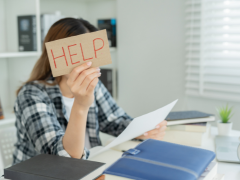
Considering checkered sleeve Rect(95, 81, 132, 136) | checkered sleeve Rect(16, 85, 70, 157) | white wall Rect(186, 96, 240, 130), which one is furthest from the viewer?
white wall Rect(186, 96, 240, 130)

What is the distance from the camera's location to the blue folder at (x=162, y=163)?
559mm

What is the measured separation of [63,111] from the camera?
3.68 feet

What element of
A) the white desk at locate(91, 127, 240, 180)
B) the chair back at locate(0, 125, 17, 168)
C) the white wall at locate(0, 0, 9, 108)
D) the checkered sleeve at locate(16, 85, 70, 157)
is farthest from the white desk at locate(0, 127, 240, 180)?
the white wall at locate(0, 0, 9, 108)

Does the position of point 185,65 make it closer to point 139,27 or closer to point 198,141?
point 139,27

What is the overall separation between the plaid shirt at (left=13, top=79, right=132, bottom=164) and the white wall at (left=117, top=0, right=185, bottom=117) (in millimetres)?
735

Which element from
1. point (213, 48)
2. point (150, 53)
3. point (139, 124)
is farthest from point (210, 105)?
point (139, 124)

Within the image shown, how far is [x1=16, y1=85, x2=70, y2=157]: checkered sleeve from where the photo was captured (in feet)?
2.95

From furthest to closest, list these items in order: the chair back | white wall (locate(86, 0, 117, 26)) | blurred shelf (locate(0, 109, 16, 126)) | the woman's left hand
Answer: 1. white wall (locate(86, 0, 117, 26))
2. blurred shelf (locate(0, 109, 16, 126))
3. the chair back
4. the woman's left hand

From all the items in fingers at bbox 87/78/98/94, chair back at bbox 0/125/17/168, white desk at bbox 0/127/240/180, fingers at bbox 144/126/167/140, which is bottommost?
chair back at bbox 0/125/17/168

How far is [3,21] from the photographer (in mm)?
1787

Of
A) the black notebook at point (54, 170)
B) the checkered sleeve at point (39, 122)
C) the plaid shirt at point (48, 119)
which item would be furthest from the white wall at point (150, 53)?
the black notebook at point (54, 170)

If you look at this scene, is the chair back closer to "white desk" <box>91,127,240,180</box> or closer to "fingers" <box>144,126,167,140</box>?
"white desk" <box>91,127,240,180</box>

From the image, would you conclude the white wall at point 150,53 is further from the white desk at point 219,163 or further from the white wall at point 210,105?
the white desk at point 219,163

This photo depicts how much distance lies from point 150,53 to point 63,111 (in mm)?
1079
